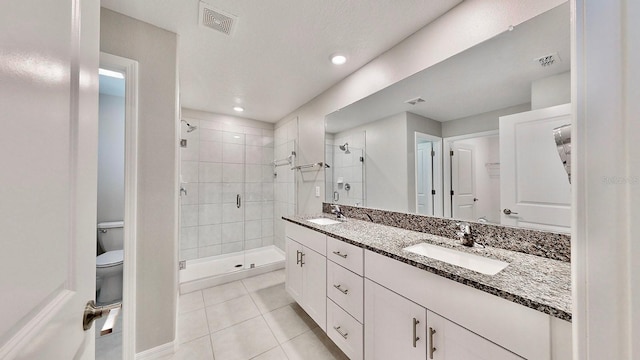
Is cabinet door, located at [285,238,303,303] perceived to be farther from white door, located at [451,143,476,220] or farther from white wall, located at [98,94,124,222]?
white wall, located at [98,94,124,222]

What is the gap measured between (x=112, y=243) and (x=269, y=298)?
1968mm

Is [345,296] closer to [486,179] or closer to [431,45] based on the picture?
[486,179]

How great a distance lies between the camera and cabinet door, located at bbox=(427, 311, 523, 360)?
805mm

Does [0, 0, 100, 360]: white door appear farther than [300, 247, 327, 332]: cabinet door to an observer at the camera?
No

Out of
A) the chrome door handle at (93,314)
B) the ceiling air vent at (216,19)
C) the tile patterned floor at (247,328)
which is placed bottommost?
the tile patterned floor at (247,328)

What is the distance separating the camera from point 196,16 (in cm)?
147

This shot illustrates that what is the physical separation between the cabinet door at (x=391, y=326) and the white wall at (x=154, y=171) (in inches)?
55.5

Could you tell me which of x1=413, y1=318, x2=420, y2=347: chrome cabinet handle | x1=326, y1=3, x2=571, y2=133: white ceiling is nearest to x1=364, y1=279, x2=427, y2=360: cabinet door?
x1=413, y1=318, x2=420, y2=347: chrome cabinet handle

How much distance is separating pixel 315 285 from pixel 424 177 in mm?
1222

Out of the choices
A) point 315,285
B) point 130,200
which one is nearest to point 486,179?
point 315,285

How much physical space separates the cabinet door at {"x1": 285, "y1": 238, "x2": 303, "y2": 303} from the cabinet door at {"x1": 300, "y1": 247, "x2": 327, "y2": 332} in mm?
79

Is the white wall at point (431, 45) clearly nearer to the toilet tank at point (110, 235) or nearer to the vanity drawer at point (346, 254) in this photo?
the vanity drawer at point (346, 254)

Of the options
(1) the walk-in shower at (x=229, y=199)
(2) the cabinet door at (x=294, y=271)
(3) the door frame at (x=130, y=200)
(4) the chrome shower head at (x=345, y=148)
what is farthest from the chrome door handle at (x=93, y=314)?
(1) the walk-in shower at (x=229, y=199)

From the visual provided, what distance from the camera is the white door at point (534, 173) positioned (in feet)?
3.51
